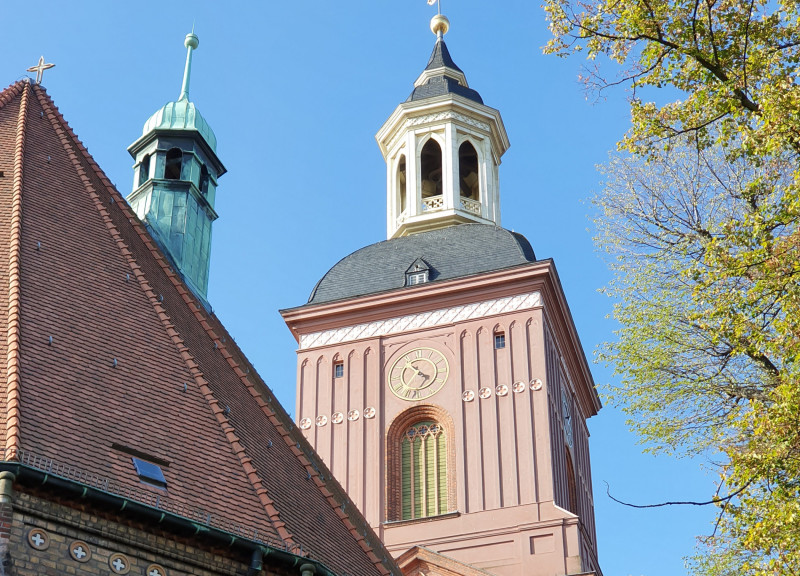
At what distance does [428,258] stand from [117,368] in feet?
51.7

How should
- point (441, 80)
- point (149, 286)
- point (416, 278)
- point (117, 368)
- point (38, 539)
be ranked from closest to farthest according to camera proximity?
point (38, 539) < point (117, 368) < point (149, 286) < point (416, 278) < point (441, 80)

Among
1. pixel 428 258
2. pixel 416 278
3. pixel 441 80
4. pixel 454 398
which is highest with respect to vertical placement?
pixel 441 80

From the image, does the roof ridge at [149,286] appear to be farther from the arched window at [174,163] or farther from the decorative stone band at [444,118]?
the decorative stone band at [444,118]

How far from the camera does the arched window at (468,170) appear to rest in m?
33.4

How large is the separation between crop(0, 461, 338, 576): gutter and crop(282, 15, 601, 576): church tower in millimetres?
11412

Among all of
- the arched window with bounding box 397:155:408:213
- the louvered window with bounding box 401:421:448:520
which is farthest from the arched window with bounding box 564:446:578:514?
the arched window with bounding box 397:155:408:213

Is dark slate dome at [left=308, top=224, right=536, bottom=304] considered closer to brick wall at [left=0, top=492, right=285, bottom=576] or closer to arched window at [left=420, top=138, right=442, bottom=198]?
arched window at [left=420, top=138, right=442, bottom=198]

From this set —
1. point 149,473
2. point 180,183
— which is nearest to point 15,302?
point 149,473

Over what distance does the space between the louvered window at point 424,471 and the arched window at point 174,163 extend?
278 inches

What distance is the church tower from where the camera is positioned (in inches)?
984

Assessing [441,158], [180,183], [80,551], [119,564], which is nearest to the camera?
[80,551]

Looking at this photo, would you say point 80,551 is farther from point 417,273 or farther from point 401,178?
point 401,178

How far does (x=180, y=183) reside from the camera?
78.7ft

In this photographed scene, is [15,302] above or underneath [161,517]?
above
